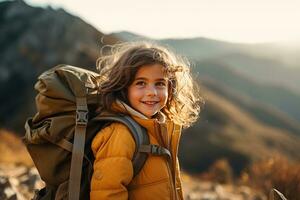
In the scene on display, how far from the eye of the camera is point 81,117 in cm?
258

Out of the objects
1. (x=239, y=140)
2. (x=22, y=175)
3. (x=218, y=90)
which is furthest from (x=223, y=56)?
(x=22, y=175)

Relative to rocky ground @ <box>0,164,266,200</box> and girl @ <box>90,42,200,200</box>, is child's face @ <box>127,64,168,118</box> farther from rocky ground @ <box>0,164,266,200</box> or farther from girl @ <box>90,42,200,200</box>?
rocky ground @ <box>0,164,266,200</box>

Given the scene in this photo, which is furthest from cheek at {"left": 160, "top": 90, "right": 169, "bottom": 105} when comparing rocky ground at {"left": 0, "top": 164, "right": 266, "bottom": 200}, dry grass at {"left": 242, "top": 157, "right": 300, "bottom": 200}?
dry grass at {"left": 242, "top": 157, "right": 300, "bottom": 200}

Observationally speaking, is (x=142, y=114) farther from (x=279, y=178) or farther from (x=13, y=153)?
(x=13, y=153)

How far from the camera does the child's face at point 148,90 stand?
281 centimetres

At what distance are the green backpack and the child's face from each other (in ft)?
0.56

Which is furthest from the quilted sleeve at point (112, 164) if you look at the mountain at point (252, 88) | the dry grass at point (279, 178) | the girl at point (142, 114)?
the mountain at point (252, 88)

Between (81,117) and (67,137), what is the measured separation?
131 mm

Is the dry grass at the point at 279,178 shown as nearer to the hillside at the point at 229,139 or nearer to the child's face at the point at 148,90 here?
the child's face at the point at 148,90

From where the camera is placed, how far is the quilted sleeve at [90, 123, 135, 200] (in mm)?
2490

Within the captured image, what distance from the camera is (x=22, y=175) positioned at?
249 inches

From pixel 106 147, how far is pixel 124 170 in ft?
0.52

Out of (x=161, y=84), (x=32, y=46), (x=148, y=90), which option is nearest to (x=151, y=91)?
(x=148, y=90)

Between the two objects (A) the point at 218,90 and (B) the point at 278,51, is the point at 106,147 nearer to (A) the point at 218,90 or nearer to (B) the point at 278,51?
(A) the point at 218,90
